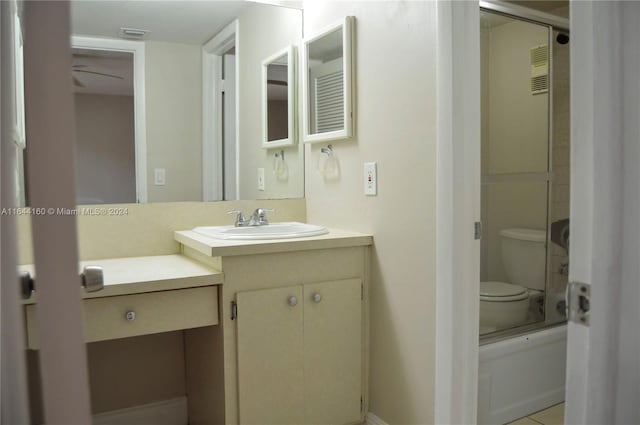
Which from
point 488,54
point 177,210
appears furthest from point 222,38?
point 488,54

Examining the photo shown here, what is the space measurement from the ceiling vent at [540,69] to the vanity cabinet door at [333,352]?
1.62 meters

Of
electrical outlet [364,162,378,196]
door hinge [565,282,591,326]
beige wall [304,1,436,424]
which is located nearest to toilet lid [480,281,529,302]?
beige wall [304,1,436,424]

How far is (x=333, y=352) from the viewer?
208cm

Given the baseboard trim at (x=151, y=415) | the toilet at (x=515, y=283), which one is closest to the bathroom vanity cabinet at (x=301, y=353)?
the baseboard trim at (x=151, y=415)

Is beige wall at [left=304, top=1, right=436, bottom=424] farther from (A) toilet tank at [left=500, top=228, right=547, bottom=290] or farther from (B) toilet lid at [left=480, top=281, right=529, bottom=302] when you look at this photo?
(A) toilet tank at [left=500, top=228, right=547, bottom=290]

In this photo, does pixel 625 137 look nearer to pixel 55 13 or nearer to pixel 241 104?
pixel 55 13

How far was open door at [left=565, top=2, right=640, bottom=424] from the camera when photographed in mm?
697

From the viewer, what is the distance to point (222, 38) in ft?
8.18

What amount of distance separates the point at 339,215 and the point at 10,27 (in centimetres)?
191

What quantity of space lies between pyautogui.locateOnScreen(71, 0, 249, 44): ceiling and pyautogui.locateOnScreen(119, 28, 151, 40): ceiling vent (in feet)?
0.05

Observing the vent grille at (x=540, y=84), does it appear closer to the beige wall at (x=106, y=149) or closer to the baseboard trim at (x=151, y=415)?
the beige wall at (x=106, y=149)

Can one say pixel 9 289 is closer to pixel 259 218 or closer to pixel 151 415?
pixel 259 218

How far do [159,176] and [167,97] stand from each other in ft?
1.20

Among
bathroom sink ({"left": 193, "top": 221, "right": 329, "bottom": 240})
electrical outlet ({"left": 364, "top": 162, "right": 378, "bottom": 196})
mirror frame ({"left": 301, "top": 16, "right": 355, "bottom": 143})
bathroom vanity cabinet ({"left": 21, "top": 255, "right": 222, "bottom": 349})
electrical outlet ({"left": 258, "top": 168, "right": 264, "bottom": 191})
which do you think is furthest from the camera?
electrical outlet ({"left": 258, "top": 168, "right": 264, "bottom": 191})
